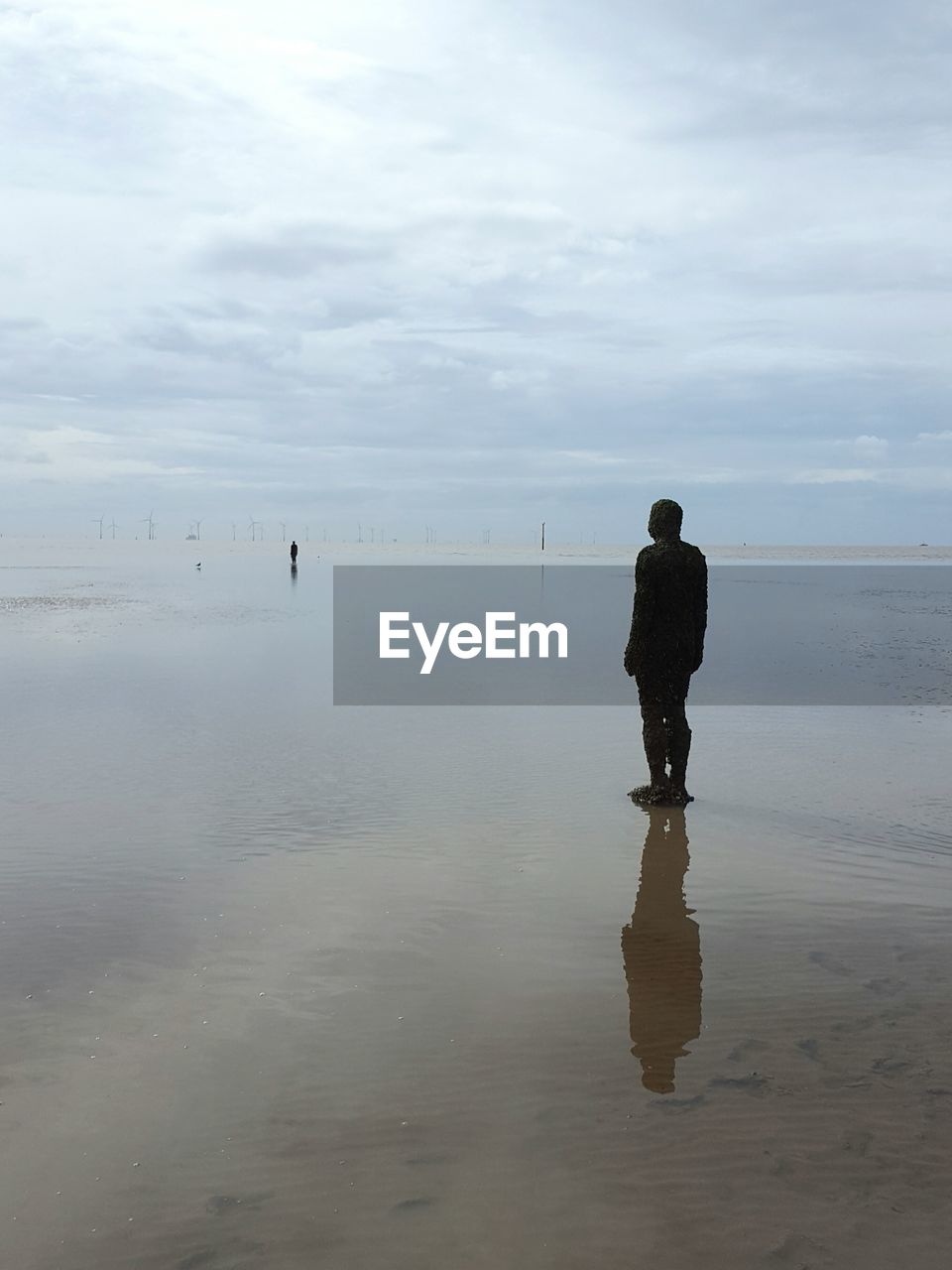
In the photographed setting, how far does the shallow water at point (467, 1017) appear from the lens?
4.44m

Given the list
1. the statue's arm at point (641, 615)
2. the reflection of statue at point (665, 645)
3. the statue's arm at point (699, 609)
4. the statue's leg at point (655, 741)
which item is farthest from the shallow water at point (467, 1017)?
the statue's arm at point (699, 609)

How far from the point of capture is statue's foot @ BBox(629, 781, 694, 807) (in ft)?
37.7

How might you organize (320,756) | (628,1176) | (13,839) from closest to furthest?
(628,1176)
(13,839)
(320,756)

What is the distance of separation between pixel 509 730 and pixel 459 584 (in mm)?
44355

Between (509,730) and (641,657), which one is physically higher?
(641,657)

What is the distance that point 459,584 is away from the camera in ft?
197

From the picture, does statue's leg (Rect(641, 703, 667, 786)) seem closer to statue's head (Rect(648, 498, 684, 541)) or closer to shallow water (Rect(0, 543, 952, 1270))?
shallow water (Rect(0, 543, 952, 1270))

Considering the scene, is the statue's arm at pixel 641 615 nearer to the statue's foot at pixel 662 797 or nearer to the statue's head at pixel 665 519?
the statue's head at pixel 665 519

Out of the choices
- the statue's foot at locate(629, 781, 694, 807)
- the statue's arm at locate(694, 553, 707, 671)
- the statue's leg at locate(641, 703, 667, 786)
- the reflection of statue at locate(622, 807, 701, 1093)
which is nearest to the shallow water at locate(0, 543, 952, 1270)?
the reflection of statue at locate(622, 807, 701, 1093)

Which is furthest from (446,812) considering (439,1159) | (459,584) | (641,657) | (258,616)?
(459,584)

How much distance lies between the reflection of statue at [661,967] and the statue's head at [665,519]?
12.2 feet

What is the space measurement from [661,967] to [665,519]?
20.3 ft

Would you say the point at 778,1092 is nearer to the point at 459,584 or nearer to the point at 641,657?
the point at 641,657

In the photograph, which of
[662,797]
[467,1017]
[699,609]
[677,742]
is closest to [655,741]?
[677,742]
